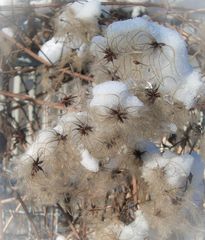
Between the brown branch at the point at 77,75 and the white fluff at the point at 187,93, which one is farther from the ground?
the white fluff at the point at 187,93

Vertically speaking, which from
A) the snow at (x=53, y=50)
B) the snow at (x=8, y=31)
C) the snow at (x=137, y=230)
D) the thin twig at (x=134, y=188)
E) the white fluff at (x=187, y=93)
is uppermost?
the white fluff at (x=187, y=93)

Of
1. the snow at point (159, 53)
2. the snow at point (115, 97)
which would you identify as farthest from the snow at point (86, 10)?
the snow at point (115, 97)

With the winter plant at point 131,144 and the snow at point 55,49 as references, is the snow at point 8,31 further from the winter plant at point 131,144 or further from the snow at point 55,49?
the winter plant at point 131,144

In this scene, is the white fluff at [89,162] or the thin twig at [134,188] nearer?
the white fluff at [89,162]

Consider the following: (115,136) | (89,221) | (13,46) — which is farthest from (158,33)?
(13,46)

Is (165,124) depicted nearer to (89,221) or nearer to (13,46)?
(89,221)

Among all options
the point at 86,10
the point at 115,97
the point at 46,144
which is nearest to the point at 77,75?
the point at 86,10

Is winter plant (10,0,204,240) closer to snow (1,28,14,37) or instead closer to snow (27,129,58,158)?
Result: snow (27,129,58,158)

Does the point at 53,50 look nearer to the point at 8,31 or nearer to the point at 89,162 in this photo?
the point at 8,31
